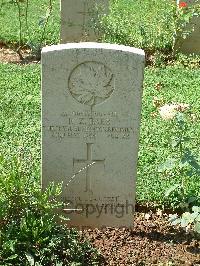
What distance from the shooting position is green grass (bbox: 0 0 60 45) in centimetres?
909

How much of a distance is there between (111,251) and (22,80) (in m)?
3.67

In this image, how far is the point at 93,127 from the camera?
4.01m

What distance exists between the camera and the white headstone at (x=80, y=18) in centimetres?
847

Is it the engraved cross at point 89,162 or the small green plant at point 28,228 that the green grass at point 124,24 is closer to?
the engraved cross at point 89,162

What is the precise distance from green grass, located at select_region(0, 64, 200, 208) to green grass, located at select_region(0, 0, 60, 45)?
131 centimetres

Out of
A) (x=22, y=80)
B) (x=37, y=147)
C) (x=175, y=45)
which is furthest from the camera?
(x=175, y=45)

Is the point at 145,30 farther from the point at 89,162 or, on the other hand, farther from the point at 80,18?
the point at 89,162

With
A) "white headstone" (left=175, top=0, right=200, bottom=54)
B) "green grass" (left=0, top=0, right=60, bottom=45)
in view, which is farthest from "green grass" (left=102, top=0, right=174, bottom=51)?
"green grass" (left=0, top=0, right=60, bottom=45)

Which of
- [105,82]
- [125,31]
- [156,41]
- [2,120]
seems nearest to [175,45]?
[156,41]

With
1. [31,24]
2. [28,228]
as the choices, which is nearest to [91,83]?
[28,228]

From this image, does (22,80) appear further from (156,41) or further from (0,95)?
(156,41)

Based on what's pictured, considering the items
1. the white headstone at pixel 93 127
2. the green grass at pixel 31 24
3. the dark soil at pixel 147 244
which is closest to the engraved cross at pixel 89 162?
the white headstone at pixel 93 127

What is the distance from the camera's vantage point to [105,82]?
386 cm

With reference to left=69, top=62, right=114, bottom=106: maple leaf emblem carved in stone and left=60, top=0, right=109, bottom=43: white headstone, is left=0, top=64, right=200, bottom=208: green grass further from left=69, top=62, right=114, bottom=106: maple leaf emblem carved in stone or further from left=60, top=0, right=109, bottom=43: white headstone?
left=60, top=0, right=109, bottom=43: white headstone
